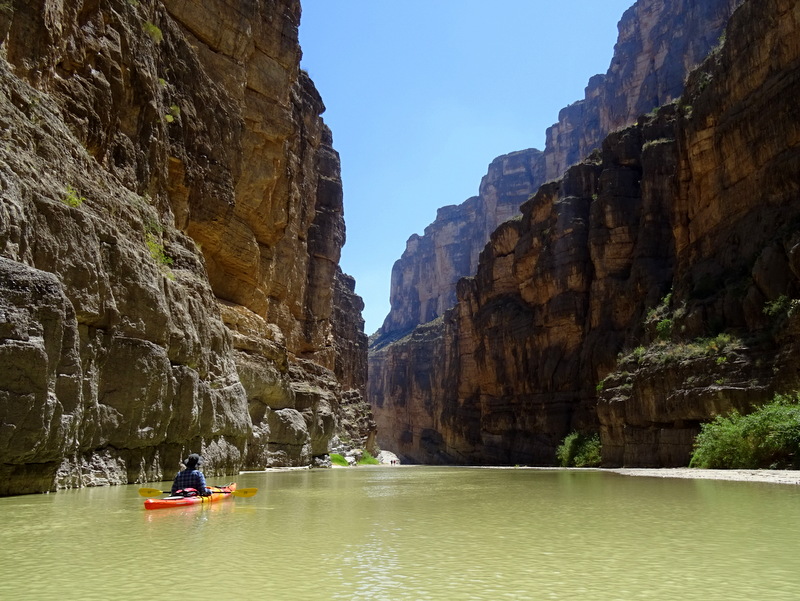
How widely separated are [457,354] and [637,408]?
44774 mm

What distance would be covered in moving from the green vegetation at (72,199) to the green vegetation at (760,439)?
21352 millimetres

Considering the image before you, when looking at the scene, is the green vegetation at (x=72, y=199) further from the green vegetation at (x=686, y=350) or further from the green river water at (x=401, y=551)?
the green vegetation at (x=686, y=350)

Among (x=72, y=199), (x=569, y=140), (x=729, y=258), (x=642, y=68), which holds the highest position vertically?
(x=569, y=140)

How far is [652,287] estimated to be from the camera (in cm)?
4762

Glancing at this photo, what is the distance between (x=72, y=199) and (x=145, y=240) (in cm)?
486

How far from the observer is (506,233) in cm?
7062

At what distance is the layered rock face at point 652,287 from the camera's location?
30.3 m

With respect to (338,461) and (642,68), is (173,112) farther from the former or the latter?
(642,68)

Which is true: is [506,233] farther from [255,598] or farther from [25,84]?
Answer: [255,598]

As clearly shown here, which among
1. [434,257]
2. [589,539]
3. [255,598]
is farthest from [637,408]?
[434,257]

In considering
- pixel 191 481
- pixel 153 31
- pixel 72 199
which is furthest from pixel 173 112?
pixel 191 481

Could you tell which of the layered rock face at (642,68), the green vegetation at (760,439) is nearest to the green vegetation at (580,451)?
the green vegetation at (760,439)

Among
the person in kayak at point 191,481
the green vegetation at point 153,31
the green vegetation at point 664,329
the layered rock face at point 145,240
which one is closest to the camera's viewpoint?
the layered rock face at point 145,240

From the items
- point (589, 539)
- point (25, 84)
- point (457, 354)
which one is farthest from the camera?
point (457, 354)
